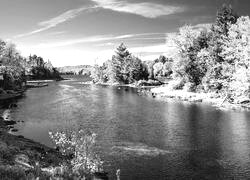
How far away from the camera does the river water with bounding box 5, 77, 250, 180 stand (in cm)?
2983

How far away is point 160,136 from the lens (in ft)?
140

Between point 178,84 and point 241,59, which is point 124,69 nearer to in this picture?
point 178,84

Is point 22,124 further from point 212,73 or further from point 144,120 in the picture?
point 212,73

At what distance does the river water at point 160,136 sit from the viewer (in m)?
29.8

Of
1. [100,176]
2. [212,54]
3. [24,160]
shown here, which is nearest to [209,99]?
[212,54]

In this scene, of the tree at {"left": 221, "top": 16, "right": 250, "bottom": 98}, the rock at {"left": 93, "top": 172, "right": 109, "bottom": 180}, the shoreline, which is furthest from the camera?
the shoreline

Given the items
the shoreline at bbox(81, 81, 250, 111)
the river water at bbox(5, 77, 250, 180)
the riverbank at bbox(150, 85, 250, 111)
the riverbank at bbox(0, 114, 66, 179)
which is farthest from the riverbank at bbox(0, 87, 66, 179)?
the riverbank at bbox(150, 85, 250, 111)

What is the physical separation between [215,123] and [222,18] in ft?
165

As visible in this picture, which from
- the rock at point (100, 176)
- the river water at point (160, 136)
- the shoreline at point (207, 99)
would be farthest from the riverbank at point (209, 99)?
the rock at point (100, 176)

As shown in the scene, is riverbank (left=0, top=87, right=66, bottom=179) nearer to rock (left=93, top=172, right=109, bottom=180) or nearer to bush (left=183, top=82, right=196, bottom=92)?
rock (left=93, top=172, right=109, bottom=180)

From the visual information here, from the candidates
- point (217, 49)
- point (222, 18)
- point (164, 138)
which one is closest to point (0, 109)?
point (164, 138)

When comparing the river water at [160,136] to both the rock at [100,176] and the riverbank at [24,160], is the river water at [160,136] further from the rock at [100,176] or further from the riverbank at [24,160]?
the riverbank at [24,160]

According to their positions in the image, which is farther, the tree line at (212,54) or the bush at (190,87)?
the bush at (190,87)

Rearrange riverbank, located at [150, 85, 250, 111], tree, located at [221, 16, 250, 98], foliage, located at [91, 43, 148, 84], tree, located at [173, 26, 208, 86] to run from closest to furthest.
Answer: tree, located at [221, 16, 250, 98] < riverbank, located at [150, 85, 250, 111] < tree, located at [173, 26, 208, 86] < foliage, located at [91, 43, 148, 84]
